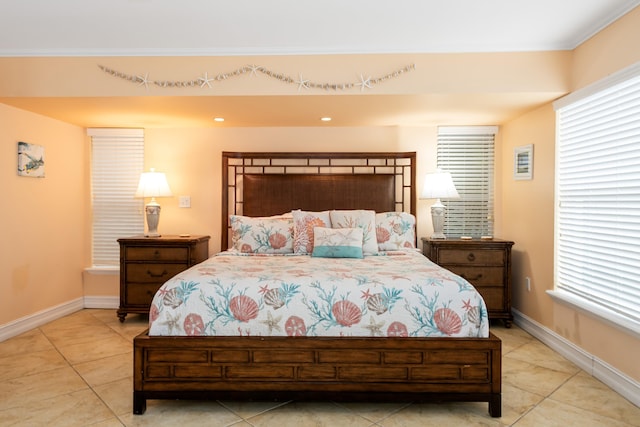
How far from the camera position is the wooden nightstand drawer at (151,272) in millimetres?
4062

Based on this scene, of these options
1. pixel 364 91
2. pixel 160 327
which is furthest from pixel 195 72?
pixel 160 327

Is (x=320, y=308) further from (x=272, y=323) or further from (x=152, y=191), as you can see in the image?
(x=152, y=191)

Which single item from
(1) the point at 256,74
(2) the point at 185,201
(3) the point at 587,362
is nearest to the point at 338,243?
(1) the point at 256,74

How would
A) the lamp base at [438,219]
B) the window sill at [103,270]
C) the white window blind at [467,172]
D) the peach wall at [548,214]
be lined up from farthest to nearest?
1. the window sill at [103,270]
2. the white window blind at [467,172]
3. the lamp base at [438,219]
4. the peach wall at [548,214]

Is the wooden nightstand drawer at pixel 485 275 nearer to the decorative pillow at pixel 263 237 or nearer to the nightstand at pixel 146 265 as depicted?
the decorative pillow at pixel 263 237

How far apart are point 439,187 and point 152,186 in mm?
3010

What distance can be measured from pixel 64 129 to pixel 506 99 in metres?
4.44

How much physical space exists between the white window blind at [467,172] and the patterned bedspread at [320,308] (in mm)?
2264

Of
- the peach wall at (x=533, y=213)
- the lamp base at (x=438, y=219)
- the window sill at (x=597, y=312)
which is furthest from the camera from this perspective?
the lamp base at (x=438, y=219)

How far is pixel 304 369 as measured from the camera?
2322 millimetres

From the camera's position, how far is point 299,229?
3.66 meters

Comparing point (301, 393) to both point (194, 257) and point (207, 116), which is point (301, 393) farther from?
point (207, 116)

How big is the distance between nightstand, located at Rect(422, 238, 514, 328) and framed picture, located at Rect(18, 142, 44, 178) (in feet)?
12.9

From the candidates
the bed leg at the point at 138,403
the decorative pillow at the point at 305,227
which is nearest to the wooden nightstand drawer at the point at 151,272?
the decorative pillow at the point at 305,227
